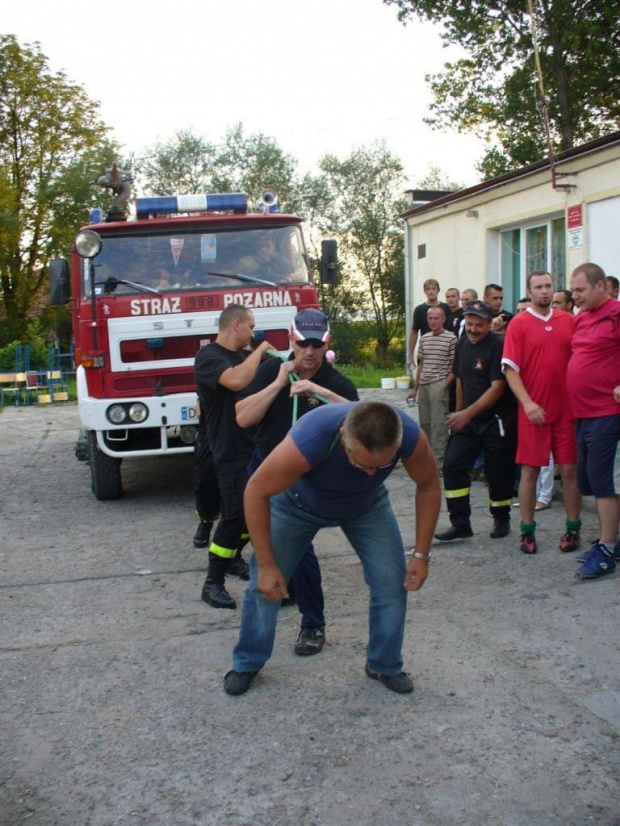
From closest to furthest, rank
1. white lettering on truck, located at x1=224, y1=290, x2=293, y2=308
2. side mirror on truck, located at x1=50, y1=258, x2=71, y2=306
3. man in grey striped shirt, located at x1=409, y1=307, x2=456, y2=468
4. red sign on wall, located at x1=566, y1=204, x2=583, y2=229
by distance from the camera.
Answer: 1. white lettering on truck, located at x1=224, y1=290, x2=293, y2=308
2. side mirror on truck, located at x1=50, y1=258, x2=71, y2=306
3. man in grey striped shirt, located at x1=409, y1=307, x2=456, y2=468
4. red sign on wall, located at x1=566, y1=204, x2=583, y2=229

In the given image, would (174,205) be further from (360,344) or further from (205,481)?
(360,344)

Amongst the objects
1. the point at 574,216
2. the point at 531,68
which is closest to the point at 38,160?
the point at 531,68

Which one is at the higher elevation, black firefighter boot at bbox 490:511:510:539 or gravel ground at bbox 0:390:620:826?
black firefighter boot at bbox 490:511:510:539

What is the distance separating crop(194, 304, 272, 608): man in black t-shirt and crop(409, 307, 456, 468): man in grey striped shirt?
3492 millimetres

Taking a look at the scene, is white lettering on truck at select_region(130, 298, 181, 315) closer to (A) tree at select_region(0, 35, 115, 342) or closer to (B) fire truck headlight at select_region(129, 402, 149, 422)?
(B) fire truck headlight at select_region(129, 402, 149, 422)

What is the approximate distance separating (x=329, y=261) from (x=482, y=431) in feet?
10.9

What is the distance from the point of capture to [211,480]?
6.39 meters

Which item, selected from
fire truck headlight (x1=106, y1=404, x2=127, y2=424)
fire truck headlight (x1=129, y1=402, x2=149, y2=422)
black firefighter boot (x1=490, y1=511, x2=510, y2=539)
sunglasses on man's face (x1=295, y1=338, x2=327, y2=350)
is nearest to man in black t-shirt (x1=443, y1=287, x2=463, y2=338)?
black firefighter boot (x1=490, y1=511, x2=510, y2=539)

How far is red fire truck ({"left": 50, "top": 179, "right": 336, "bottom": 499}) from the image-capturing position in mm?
8094

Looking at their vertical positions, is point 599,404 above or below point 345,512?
above

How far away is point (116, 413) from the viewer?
8062 mm

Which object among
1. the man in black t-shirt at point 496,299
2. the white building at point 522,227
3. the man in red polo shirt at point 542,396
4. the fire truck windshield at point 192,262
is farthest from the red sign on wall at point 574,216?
the man in red polo shirt at point 542,396

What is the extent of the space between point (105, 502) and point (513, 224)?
7417 millimetres

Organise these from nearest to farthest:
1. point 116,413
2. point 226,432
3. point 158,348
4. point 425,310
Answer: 1. point 226,432
2. point 116,413
3. point 158,348
4. point 425,310
